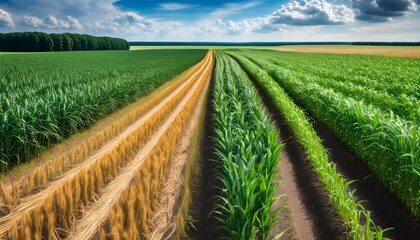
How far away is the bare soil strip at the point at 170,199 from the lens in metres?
4.18

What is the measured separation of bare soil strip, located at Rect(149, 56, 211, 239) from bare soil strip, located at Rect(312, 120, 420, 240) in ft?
8.90

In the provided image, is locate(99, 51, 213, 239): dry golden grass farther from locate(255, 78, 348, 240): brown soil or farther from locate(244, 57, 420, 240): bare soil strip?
locate(244, 57, 420, 240): bare soil strip

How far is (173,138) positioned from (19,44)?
96628mm

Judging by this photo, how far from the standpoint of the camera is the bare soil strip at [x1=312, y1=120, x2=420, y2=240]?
13.8ft

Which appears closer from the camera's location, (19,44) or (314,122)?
(314,122)

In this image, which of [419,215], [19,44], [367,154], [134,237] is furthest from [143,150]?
[19,44]

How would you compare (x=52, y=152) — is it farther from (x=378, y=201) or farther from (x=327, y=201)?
(x=378, y=201)

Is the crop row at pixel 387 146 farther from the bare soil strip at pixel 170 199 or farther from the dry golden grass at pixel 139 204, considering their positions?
the dry golden grass at pixel 139 204

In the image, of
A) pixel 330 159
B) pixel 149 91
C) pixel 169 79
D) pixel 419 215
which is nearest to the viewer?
pixel 419 215

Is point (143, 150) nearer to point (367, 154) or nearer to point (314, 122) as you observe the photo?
point (367, 154)

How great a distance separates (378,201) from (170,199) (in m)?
3.17

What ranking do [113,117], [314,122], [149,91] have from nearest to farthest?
[314,122] → [113,117] → [149,91]

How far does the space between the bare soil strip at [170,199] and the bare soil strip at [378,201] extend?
8.90 feet

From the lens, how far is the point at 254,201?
4078mm
